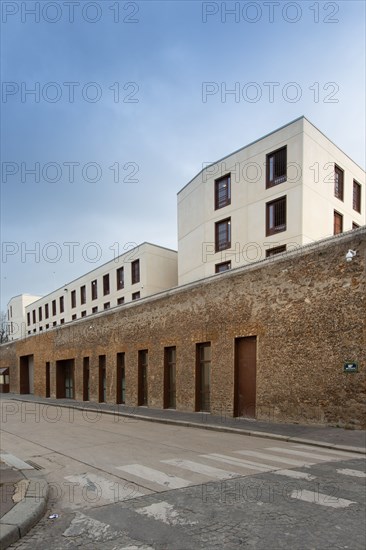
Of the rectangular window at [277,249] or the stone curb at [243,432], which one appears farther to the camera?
the rectangular window at [277,249]

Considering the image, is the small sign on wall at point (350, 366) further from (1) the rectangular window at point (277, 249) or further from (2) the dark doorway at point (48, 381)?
(2) the dark doorway at point (48, 381)

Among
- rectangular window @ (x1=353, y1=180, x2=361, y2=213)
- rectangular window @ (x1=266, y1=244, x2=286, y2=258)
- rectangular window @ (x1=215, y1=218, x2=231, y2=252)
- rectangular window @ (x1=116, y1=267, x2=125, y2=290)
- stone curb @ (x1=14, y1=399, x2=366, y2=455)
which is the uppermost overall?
rectangular window @ (x1=353, y1=180, x2=361, y2=213)

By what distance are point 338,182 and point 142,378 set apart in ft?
57.9

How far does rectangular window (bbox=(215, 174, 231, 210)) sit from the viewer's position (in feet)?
94.8

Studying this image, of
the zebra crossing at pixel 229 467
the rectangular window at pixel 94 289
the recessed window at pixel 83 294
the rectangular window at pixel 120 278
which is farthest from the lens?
the recessed window at pixel 83 294

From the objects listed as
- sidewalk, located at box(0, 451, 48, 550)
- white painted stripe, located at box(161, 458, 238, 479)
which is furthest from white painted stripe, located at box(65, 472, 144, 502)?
white painted stripe, located at box(161, 458, 238, 479)

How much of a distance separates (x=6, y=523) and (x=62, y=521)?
688 mm

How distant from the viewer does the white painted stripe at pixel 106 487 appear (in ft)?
19.2

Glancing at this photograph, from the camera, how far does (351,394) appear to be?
1161 centimetres

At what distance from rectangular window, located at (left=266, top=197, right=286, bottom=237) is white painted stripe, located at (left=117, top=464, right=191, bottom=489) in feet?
64.2

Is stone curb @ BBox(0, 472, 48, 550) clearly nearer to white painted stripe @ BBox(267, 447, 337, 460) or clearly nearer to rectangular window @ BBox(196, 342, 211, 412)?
white painted stripe @ BBox(267, 447, 337, 460)

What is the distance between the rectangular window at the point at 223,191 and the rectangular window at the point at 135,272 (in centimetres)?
1297

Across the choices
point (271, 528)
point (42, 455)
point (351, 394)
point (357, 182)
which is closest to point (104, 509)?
point (271, 528)

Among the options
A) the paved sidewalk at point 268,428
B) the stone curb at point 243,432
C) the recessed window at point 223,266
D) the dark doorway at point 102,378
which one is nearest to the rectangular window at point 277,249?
the recessed window at point 223,266
